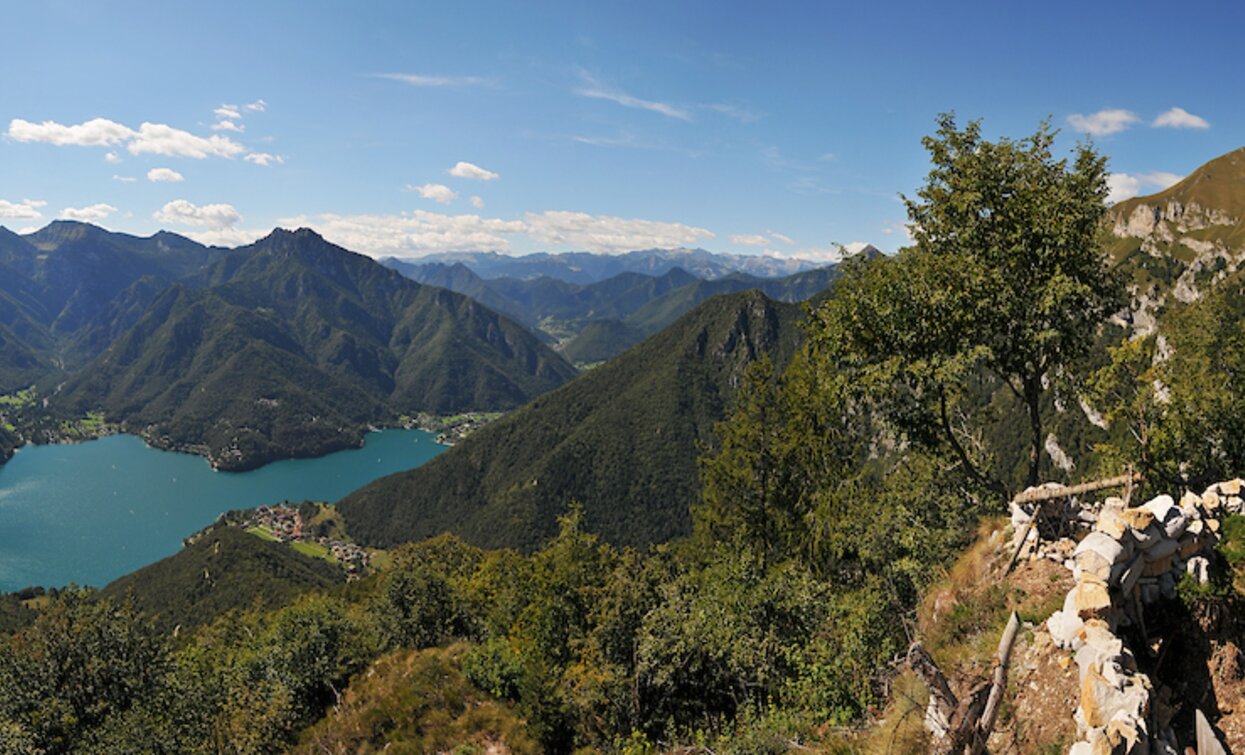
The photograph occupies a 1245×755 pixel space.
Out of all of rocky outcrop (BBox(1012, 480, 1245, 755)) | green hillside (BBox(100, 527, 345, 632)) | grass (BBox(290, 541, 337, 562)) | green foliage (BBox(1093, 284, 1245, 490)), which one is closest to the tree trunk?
green foliage (BBox(1093, 284, 1245, 490))

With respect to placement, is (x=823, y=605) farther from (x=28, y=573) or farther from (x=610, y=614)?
(x=28, y=573)

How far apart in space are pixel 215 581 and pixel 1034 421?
154 m

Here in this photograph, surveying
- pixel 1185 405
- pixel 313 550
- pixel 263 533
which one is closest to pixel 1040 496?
pixel 1185 405

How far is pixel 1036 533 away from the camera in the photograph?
1221 cm

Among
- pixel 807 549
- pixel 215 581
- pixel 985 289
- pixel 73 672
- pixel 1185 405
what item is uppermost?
pixel 985 289

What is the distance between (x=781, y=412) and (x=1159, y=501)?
38.3 feet

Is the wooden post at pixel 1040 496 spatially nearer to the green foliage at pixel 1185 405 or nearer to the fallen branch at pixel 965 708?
the green foliage at pixel 1185 405

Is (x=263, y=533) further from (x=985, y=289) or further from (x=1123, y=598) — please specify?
(x=1123, y=598)

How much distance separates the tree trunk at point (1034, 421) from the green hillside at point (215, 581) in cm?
12051

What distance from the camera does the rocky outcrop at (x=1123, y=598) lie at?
7305mm

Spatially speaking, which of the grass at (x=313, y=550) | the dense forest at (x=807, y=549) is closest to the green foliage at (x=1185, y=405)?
the dense forest at (x=807, y=549)

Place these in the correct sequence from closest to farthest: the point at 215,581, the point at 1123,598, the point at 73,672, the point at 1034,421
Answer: the point at 1123,598
the point at 1034,421
the point at 73,672
the point at 215,581

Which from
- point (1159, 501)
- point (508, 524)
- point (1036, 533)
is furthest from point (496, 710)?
point (508, 524)

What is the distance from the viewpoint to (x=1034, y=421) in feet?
49.3
